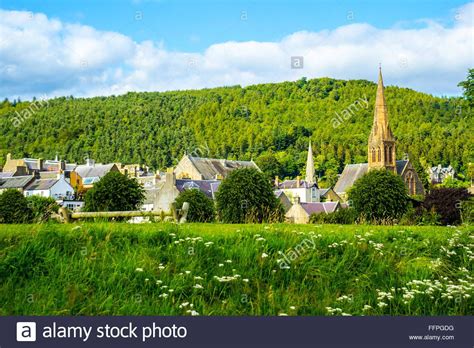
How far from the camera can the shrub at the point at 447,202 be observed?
187 ft

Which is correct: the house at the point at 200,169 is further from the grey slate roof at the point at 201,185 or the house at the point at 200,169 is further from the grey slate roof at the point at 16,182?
the grey slate roof at the point at 16,182

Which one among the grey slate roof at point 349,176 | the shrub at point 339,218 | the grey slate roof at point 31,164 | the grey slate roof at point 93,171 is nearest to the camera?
the shrub at point 339,218

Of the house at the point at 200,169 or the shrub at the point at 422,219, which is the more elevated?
the house at the point at 200,169

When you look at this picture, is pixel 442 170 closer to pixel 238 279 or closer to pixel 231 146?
pixel 231 146

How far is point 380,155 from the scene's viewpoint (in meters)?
127

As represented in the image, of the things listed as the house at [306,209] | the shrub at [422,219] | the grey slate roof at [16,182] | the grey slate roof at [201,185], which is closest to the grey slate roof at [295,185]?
the house at [306,209]

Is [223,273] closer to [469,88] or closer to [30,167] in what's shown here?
[469,88]

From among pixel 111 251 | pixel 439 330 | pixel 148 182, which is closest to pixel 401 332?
pixel 439 330

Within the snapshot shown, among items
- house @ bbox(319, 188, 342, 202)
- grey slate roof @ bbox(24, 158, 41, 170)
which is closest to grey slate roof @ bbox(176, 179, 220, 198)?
house @ bbox(319, 188, 342, 202)

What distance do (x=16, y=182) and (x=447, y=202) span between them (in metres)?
72.4

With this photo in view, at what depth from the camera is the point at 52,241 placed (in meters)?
13.2

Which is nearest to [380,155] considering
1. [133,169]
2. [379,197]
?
[133,169]

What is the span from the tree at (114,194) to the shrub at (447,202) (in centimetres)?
2594

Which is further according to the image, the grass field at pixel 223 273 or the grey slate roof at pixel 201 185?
the grey slate roof at pixel 201 185
